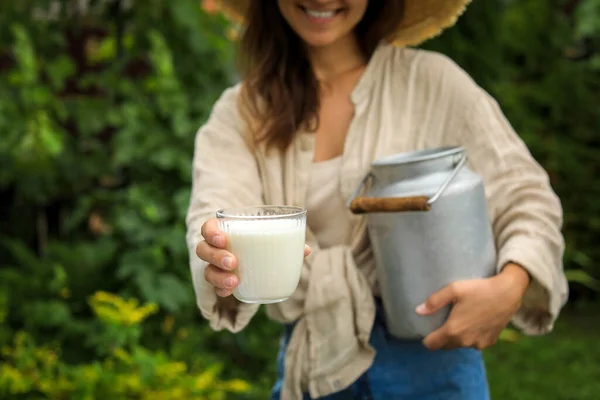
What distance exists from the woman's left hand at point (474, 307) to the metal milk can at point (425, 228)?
2cm

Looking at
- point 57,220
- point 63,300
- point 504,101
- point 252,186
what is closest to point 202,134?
point 252,186

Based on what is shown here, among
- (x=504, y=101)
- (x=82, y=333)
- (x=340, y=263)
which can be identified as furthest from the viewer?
(x=504, y=101)

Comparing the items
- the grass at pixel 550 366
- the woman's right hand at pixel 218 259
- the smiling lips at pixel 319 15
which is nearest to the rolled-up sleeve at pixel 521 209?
the smiling lips at pixel 319 15

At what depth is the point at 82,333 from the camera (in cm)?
345

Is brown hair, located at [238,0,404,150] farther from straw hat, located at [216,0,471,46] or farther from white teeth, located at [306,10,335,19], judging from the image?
white teeth, located at [306,10,335,19]

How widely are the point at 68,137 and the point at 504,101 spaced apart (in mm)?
3149

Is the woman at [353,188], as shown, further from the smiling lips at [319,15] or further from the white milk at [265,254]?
the white milk at [265,254]

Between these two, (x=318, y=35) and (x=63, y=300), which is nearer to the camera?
(x=318, y=35)

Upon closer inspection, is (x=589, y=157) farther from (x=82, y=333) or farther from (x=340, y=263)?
(x=340, y=263)

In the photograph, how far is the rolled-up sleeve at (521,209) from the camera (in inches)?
67.2

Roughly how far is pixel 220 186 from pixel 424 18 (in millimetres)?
634

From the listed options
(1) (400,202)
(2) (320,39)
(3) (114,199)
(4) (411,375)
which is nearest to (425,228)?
(1) (400,202)

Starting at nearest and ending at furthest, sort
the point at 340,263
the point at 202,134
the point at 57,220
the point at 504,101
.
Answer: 1. the point at 340,263
2. the point at 202,134
3. the point at 57,220
4. the point at 504,101

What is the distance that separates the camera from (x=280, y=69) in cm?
194
